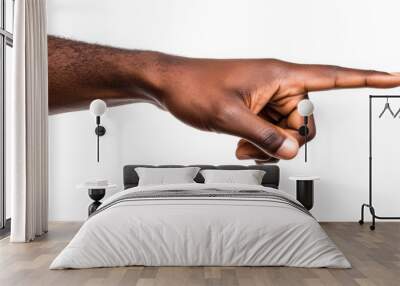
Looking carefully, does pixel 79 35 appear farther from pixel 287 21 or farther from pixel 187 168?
pixel 287 21

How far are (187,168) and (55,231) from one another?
1782mm

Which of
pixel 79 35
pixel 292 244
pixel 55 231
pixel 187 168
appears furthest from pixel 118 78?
pixel 292 244

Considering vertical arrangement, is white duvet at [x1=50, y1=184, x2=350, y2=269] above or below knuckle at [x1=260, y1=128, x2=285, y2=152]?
below

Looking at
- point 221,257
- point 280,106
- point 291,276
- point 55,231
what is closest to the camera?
point 291,276

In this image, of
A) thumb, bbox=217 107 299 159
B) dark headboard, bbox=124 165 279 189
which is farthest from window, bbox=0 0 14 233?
thumb, bbox=217 107 299 159

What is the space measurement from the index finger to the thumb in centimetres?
87

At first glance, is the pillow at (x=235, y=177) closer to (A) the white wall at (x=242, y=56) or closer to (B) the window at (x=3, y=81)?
(A) the white wall at (x=242, y=56)

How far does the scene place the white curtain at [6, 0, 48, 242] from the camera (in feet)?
19.3

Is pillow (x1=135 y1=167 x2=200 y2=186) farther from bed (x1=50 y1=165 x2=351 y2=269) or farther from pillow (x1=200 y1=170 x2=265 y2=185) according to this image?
bed (x1=50 y1=165 x2=351 y2=269)

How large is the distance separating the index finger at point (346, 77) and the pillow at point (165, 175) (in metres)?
2.06

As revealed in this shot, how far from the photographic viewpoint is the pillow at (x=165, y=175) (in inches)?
269

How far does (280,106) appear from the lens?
7.23 meters

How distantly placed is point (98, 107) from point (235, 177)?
197 centimetres

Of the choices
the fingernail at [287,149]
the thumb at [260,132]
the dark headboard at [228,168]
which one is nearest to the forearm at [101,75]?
the dark headboard at [228,168]
